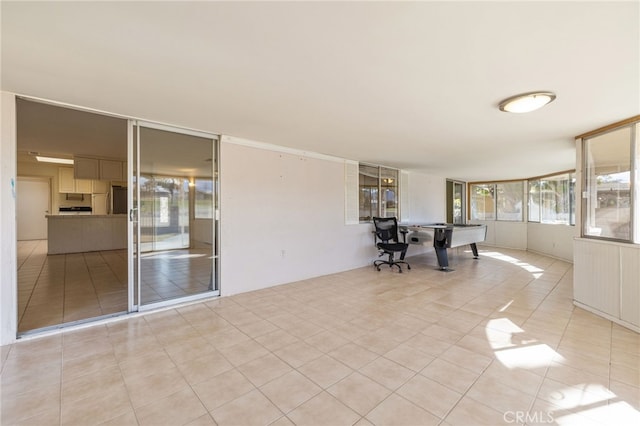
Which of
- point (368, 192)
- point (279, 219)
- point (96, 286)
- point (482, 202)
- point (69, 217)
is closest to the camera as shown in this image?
point (96, 286)

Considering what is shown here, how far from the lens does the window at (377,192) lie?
6.02 metres

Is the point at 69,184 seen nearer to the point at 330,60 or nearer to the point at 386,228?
the point at 386,228

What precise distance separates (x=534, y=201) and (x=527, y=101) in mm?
7169

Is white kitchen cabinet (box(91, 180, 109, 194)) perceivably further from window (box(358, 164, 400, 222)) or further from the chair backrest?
the chair backrest

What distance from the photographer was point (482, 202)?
31.0 feet

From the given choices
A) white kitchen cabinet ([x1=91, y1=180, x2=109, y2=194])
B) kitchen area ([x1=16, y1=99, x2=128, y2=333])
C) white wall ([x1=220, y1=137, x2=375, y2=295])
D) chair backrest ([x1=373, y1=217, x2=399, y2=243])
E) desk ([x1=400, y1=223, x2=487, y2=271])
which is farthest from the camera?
white kitchen cabinet ([x1=91, y1=180, x2=109, y2=194])

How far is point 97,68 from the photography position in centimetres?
197

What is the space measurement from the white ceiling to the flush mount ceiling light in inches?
2.9

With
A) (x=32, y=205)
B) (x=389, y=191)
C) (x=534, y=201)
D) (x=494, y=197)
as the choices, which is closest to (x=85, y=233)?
(x=32, y=205)

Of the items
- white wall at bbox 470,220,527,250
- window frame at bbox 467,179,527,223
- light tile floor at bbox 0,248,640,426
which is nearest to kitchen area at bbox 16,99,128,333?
light tile floor at bbox 0,248,640,426

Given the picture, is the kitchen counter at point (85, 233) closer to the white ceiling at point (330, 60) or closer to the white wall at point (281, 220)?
the white wall at point (281, 220)

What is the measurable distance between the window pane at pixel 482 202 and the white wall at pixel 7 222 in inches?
426

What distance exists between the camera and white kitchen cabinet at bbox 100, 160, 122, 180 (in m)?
6.54

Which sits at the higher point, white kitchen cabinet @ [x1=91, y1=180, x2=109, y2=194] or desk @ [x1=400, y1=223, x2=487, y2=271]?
white kitchen cabinet @ [x1=91, y1=180, x2=109, y2=194]
